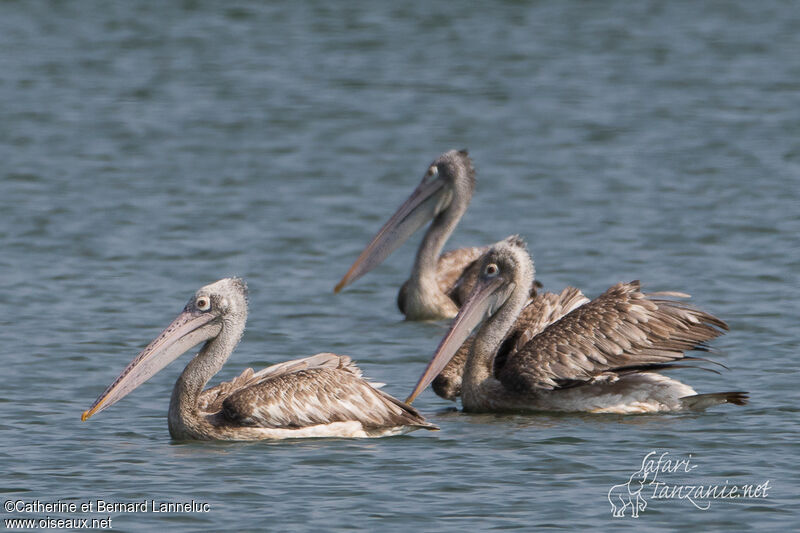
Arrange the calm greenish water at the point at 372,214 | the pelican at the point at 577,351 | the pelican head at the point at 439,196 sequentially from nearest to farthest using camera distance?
the calm greenish water at the point at 372,214 → the pelican at the point at 577,351 → the pelican head at the point at 439,196

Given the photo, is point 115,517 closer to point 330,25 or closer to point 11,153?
point 11,153

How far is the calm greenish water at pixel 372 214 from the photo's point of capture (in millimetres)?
7500

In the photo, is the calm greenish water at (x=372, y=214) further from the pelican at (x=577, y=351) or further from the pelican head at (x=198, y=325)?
the pelican head at (x=198, y=325)

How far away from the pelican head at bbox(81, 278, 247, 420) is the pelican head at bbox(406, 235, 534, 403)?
1315 mm

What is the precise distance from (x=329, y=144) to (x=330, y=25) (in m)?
8.24

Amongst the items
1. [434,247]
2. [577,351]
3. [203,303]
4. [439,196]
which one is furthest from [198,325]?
[439,196]

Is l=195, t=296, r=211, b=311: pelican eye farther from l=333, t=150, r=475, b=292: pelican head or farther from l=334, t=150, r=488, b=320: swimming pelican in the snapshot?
l=333, t=150, r=475, b=292: pelican head

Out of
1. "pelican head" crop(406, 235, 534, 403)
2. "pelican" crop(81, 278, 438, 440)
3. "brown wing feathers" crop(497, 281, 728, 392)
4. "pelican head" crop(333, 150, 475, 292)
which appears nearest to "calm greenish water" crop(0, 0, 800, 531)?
"pelican" crop(81, 278, 438, 440)

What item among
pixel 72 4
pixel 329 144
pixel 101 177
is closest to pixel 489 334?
pixel 101 177

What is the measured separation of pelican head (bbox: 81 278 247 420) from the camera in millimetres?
8414

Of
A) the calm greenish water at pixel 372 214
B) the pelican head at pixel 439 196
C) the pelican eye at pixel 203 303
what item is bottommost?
the calm greenish water at pixel 372 214

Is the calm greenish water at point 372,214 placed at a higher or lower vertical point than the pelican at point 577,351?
lower

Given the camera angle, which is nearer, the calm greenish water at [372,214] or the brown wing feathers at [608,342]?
the calm greenish water at [372,214]

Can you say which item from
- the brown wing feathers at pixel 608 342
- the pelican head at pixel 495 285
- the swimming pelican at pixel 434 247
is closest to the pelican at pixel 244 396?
the brown wing feathers at pixel 608 342
